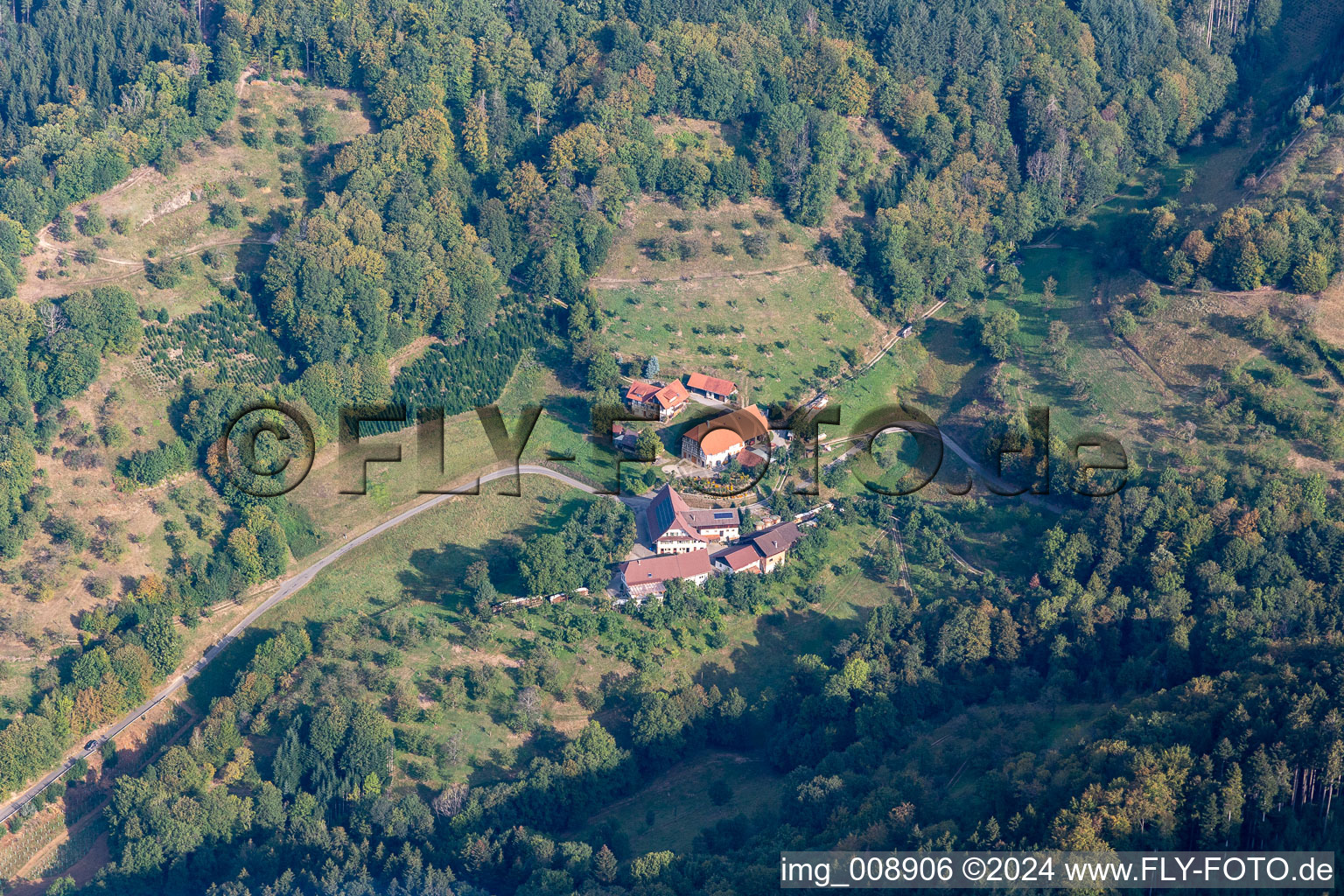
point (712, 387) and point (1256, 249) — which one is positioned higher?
point (1256, 249)

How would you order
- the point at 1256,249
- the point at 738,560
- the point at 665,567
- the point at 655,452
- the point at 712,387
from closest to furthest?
the point at 665,567
the point at 738,560
the point at 655,452
the point at 1256,249
the point at 712,387

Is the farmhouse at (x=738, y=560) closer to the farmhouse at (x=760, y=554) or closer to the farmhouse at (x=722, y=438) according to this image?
the farmhouse at (x=760, y=554)

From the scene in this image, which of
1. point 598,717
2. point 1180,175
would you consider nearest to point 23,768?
point 598,717

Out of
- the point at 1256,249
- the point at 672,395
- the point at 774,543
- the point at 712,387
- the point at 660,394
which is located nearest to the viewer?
the point at 774,543

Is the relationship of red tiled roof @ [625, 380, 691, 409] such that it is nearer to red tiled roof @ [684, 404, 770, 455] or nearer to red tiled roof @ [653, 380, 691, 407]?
red tiled roof @ [653, 380, 691, 407]

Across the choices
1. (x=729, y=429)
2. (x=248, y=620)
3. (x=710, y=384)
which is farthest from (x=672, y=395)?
(x=248, y=620)

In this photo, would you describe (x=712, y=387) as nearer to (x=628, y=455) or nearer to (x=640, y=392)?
(x=640, y=392)

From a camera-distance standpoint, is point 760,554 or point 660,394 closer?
point 760,554

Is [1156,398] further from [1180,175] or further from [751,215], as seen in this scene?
[751,215]

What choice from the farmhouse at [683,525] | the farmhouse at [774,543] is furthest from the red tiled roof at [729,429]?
the farmhouse at [774,543]
